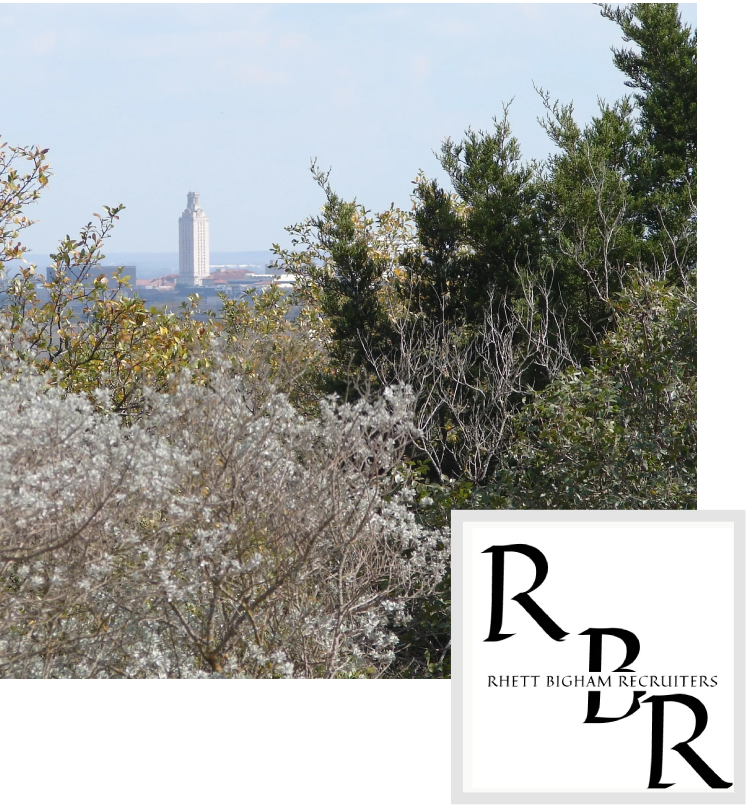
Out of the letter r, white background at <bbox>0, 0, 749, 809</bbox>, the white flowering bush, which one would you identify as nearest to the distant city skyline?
white background at <bbox>0, 0, 749, 809</bbox>

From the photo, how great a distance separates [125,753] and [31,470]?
895mm

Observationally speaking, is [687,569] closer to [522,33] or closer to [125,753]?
[125,753]

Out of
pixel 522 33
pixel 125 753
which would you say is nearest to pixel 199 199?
pixel 522 33

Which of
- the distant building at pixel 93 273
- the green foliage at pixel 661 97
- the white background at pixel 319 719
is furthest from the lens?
the green foliage at pixel 661 97

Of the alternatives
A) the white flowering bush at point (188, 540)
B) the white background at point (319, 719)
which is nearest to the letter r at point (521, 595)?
the white background at point (319, 719)

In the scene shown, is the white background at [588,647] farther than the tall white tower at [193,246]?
No

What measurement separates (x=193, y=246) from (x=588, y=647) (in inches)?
202

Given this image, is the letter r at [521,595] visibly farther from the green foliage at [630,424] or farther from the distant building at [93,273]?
the distant building at [93,273]

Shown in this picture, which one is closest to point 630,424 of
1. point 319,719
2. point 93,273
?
point 319,719

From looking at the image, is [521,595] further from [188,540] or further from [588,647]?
[188,540]

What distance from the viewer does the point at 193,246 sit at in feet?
21.1

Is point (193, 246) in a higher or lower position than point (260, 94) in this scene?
lower

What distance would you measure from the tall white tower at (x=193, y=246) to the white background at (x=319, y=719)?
437 centimetres

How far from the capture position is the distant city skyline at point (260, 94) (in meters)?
3.91
